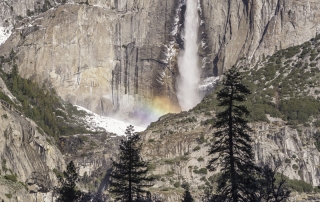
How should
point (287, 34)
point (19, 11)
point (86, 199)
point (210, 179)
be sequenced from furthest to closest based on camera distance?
point (19, 11), point (287, 34), point (210, 179), point (86, 199)

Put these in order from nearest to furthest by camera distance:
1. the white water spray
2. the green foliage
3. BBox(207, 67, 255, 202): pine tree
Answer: BBox(207, 67, 255, 202): pine tree
the green foliage
the white water spray

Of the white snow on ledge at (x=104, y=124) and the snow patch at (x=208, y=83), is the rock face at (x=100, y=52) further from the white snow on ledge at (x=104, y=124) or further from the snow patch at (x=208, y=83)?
the snow patch at (x=208, y=83)

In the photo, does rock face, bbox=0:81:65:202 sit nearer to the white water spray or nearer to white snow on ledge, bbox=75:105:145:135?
white snow on ledge, bbox=75:105:145:135

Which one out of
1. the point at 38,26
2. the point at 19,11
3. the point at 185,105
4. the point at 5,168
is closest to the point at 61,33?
the point at 38,26

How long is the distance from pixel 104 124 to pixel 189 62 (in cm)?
2323

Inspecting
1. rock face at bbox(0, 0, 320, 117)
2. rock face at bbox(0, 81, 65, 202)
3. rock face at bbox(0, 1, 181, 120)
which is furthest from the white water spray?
rock face at bbox(0, 81, 65, 202)

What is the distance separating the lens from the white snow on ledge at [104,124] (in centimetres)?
12375

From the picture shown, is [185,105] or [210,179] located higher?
[185,105]

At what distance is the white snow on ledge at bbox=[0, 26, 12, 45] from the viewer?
136 meters

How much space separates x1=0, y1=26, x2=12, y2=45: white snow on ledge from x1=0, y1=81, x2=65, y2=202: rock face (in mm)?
40762

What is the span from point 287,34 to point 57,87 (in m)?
44.7

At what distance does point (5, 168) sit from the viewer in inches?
3219

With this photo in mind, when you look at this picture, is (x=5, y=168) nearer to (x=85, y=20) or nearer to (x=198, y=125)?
(x=198, y=125)

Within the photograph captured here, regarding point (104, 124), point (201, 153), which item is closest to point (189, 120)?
point (201, 153)
